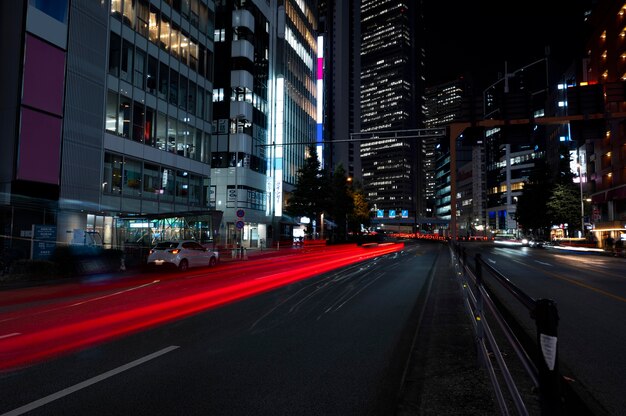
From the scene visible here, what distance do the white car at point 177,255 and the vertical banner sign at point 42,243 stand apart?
14.0 ft

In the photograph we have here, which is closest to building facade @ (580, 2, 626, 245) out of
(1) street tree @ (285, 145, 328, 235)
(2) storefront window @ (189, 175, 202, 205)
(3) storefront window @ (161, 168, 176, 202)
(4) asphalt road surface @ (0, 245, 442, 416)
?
(1) street tree @ (285, 145, 328, 235)

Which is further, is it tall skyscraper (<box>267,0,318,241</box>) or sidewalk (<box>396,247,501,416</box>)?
tall skyscraper (<box>267,0,318,241</box>)

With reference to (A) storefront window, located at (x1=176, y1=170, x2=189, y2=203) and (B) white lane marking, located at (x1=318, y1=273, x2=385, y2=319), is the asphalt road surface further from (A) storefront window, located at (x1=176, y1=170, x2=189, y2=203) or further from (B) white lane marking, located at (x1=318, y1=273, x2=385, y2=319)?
(A) storefront window, located at (x1=176, y1=170, x2=189, y2=203)

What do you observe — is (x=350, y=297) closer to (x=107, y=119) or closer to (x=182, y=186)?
(x=107, y=119)

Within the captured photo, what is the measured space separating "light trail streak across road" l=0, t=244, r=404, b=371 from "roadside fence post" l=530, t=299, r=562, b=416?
658 centimetres

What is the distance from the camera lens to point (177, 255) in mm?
21734

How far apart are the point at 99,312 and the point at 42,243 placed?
38.3 ft

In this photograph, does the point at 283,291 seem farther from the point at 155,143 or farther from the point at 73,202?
the point at 155,143

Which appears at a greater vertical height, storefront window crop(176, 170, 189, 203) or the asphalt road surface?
storefront window crop(176, 170, 189, 203)

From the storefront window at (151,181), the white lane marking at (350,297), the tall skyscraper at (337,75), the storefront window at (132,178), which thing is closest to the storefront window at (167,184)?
the storefront window at (151,181)

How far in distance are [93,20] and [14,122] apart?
8720 mm

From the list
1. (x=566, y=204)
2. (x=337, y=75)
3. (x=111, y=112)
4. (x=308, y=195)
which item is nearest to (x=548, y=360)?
(x=111, y=112)

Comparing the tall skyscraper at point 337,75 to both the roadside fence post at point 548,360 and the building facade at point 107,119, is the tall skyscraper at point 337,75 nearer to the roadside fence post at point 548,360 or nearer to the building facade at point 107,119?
the building facade at point 107,119

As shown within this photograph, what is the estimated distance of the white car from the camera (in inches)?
844
